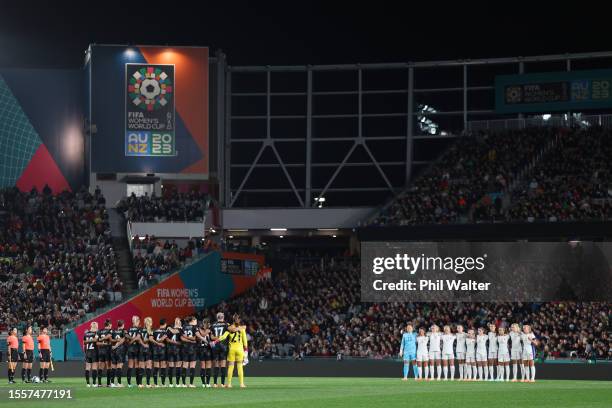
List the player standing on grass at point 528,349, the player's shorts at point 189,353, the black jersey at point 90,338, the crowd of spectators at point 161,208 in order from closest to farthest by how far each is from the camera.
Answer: the player's shorts at point 189,353 < the black jersey at point 90,338 < the player standing on grass at point 528,349 < the crowd of spectators at point 161,208

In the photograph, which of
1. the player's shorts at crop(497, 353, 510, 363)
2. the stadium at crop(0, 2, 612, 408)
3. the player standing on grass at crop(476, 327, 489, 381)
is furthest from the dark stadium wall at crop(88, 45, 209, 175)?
the player's shorts at crop(497, 353, 510, 363)

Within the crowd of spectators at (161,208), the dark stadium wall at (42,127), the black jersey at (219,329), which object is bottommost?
the black jersey at (219,329)

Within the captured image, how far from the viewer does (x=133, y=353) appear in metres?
35.7

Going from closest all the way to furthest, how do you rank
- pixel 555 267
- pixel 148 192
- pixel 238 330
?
pixel 238 330 < pixel 555 267 < pixel 148 192

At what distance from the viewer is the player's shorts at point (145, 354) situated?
35531mm

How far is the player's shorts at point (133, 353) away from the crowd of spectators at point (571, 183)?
28852mm

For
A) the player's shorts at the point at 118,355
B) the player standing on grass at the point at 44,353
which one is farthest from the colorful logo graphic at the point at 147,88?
the player's shorts at the point at 118,355

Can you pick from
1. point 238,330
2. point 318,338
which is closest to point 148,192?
point 318,338

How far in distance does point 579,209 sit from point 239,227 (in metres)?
22.2

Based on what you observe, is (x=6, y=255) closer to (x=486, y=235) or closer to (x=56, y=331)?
(x=56, y=331)

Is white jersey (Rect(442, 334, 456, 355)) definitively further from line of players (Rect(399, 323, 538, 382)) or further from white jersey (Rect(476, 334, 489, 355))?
white jersey (Rect(476, 334, 489, 355))

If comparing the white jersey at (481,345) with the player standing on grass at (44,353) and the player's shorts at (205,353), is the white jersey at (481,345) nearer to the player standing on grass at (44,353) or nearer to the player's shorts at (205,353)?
the player's shorts at (205,353)

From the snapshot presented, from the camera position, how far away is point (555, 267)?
57.4 m

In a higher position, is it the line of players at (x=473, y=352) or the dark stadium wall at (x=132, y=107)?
the dark stadium wall at (x=132, y=107)
